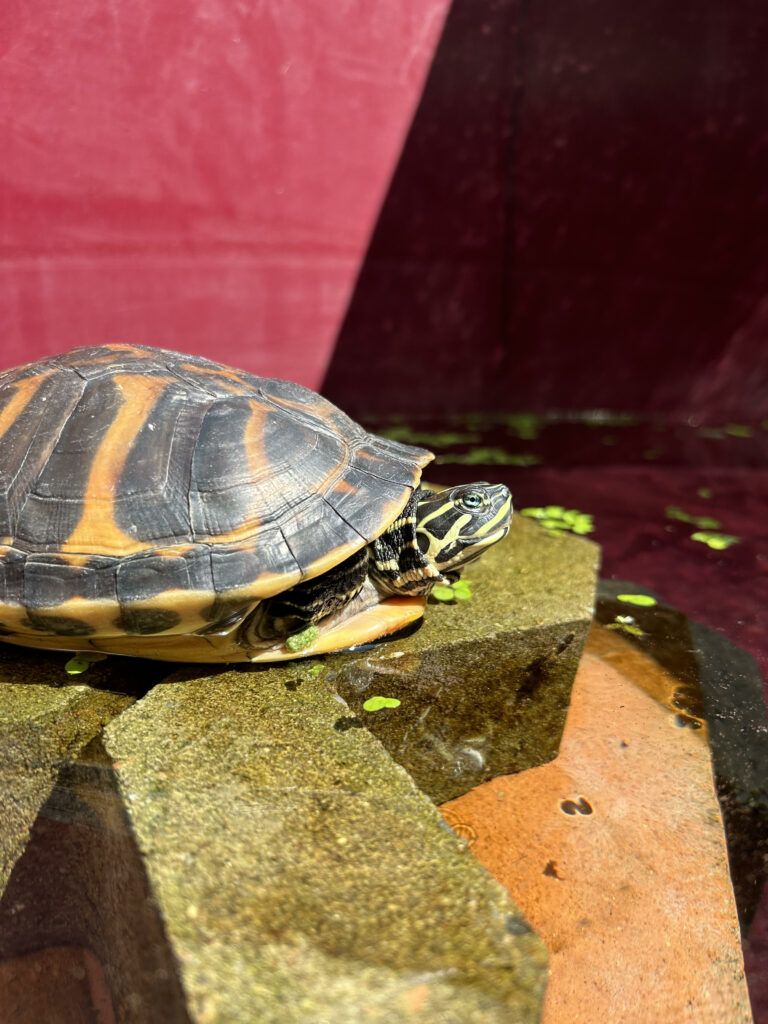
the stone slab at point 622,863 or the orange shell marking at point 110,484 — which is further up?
the orange shell marking at point 110,484

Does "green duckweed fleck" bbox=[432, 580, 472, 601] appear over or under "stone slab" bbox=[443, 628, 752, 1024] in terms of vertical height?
over

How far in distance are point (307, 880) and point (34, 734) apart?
1.17m

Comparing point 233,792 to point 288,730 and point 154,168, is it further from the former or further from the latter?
point 154,168

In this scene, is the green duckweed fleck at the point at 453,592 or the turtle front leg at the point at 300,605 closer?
the turtle front leg at the point at 300,605

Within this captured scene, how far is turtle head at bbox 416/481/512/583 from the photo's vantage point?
292 centimetres

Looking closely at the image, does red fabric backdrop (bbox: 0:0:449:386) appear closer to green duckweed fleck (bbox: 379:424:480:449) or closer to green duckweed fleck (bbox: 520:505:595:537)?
green duckweed fleck (bbox: 379:424:480:449)

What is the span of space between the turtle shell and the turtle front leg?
160 mm

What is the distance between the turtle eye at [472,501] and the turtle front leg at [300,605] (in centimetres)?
48

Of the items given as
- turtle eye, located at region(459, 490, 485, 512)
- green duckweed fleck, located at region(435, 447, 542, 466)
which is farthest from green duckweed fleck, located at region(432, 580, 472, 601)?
green duckweed fleck, located at region(435, 447, 542, 466)

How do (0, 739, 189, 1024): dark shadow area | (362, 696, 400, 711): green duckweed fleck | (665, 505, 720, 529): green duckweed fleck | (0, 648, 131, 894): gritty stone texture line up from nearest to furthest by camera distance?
1. (0, 739, 189, 1024): dark shadow area
2. (0, 648, 131, 894): gritty stone texture
3. (362, 696, 400, 711): green duckweed fleck
4. (665, 505, 720, 529): green duckweed fleck

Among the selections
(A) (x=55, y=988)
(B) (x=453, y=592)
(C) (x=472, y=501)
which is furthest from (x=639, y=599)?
(A) (x=55, y=988)

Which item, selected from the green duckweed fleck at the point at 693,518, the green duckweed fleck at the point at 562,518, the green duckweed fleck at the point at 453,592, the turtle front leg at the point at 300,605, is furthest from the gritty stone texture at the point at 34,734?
the green duckweed fleck at the point at 693,518

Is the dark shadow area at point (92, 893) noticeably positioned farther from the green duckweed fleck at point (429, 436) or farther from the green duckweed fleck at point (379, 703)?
the green duckweed fleck at point (429, 436)

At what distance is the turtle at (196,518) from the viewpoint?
8.05 ft
